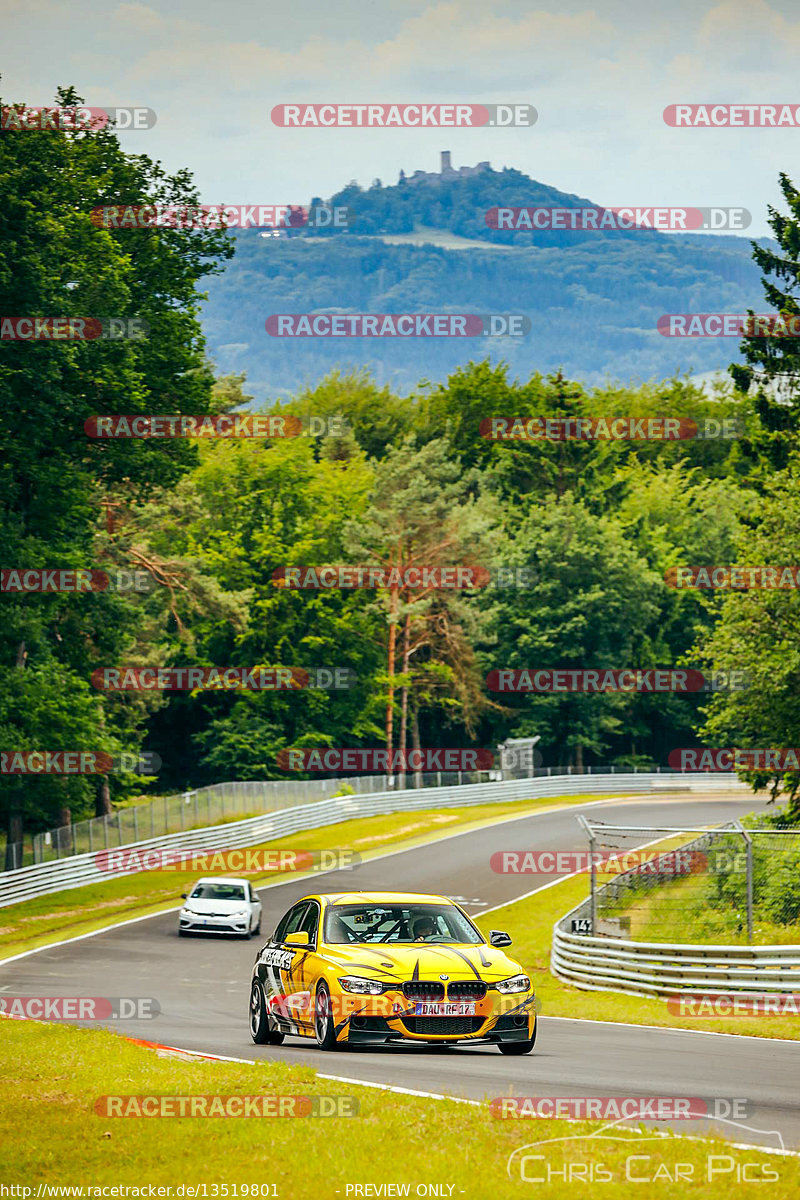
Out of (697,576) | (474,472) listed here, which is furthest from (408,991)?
(474,472)

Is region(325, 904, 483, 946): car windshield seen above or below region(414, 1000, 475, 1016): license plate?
above

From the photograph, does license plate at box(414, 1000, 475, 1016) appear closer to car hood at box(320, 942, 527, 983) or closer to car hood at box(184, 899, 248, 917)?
car hood at box(320, 942, 527, 983)

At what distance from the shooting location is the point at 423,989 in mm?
12367

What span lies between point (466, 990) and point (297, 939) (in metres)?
2.18

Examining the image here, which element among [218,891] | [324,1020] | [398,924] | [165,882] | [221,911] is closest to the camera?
[324,1020]

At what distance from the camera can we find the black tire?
47.7ft

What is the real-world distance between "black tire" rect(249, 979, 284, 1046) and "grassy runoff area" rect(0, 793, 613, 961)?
15958 mm

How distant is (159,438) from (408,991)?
29.8 meters

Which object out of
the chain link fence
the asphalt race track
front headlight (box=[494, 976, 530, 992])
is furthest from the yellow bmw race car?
the chain link fence

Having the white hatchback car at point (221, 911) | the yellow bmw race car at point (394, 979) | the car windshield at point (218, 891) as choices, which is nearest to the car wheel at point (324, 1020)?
the yellow bmw race car at point (394, 979)

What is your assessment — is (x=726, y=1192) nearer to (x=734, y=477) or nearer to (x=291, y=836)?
(x=291, y=836)

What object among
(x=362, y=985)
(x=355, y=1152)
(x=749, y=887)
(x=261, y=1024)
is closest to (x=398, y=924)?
(x=362, y=985)

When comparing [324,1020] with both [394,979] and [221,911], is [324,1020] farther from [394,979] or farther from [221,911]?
[221,911]

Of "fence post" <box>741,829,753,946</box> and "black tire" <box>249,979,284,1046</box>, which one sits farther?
"fence post" <box>741,829,753,946</box>
